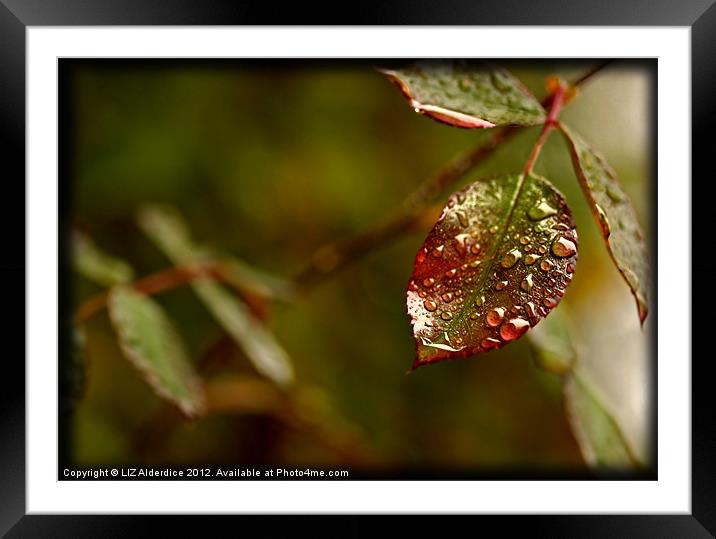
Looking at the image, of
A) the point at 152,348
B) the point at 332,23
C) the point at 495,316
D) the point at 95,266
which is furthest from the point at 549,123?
the point at 95,266

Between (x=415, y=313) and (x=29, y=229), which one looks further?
(x=29, y=229)

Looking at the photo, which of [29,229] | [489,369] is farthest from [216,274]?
[489,369]

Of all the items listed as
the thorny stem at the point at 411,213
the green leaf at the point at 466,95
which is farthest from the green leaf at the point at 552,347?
the green leaf at the point at 466,95

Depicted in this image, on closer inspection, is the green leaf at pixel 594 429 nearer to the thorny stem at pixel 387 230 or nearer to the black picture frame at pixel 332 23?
the black picture frame at pixel 332 23

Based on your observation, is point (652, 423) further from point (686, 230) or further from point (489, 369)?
point (489, 369)

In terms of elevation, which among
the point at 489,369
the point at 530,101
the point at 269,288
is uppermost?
the point at 530,101

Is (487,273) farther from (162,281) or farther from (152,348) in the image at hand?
(162,281)
